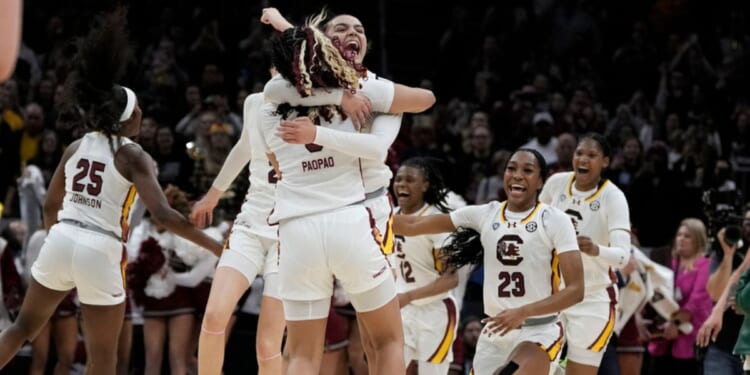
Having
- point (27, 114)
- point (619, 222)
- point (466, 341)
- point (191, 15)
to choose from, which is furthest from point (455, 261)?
point (191, 15)

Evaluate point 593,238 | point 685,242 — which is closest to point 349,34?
point 593,238

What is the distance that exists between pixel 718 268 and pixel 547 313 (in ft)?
7.08

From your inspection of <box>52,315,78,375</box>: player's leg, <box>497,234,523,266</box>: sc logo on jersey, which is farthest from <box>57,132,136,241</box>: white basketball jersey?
<box>52,315,78,375</box>: player's leg

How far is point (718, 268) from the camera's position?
25.6ft

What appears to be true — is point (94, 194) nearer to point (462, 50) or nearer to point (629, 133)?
point (629, 133)

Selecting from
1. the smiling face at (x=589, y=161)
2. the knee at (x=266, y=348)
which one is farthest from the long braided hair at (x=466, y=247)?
the knee at (x=266, y=348)

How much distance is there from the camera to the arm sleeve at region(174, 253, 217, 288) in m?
9.31

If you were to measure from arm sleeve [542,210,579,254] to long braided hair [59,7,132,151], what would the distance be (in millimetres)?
2360

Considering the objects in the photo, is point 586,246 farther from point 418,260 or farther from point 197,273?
→ point 197,273

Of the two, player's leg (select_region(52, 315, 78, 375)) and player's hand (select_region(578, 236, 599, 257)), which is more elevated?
player's hand (select_region(578, 236, 599, 257))

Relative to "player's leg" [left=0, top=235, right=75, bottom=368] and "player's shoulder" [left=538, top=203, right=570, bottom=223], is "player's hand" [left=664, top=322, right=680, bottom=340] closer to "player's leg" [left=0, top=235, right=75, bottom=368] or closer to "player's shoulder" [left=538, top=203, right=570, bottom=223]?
"player's shoulder" [left=538, top=203, right=570, bottom=223]

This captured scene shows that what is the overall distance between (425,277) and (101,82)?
237 centimetres

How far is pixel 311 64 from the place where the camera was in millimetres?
4941

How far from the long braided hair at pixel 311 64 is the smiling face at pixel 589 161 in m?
2.65
